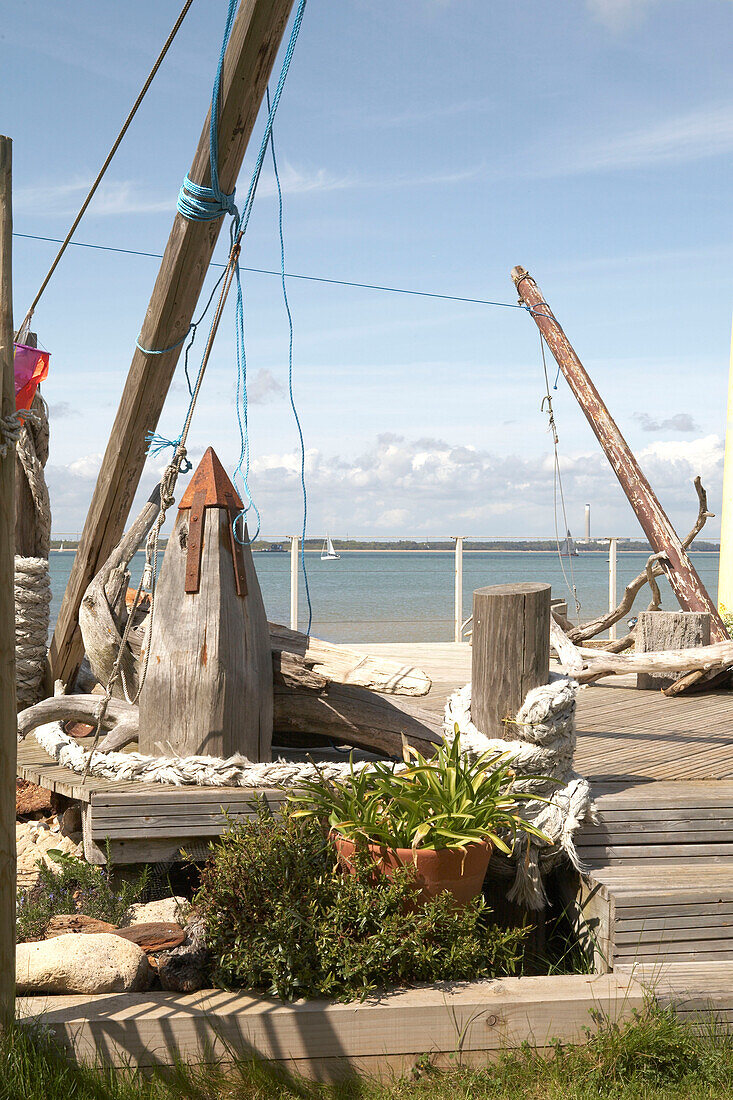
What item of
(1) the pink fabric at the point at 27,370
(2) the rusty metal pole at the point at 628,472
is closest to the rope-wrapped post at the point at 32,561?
(1) the pink fabric at the point at 27,370

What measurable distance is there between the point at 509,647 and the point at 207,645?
47.5 inches

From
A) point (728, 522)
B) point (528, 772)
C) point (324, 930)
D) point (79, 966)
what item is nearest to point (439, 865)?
point (324, 930)

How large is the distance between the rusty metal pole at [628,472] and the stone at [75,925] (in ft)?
16.1

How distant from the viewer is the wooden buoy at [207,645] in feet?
11.9

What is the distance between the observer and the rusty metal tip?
3.82 meters

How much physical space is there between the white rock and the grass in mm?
825

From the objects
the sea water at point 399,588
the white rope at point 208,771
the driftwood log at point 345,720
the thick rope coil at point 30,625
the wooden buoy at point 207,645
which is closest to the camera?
the white rope at point 208,771

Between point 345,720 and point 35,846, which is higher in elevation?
point 345,720

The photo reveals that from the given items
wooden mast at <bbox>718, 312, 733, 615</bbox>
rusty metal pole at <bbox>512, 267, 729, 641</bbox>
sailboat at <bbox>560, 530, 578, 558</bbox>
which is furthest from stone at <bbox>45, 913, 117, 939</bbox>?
wooden mast at <bbox>718, 312, 733, 615</bbox>

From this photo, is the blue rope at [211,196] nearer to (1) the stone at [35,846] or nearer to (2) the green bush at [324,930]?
(2) the green bush at [324,930]

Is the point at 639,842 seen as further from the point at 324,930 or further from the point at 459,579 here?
the point at 459,579

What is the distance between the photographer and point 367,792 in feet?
10.8

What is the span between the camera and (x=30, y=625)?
5.18 m

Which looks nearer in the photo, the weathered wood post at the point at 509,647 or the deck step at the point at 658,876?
the deck step at the point at 658,876
